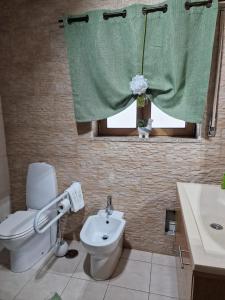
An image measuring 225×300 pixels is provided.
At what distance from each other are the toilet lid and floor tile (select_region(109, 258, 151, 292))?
2.46 feet

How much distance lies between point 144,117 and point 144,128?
125 mm

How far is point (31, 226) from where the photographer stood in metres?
1.67

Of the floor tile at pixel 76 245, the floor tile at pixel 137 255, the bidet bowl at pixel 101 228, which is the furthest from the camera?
the floor tile at pixel 76 245

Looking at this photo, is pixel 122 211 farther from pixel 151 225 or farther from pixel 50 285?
pixel 50 285

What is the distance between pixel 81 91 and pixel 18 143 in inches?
32.6

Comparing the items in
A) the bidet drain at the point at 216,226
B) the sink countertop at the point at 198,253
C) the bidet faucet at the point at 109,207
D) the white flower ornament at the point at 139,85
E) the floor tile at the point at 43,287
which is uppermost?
the white flower ornament at the point at 139,85

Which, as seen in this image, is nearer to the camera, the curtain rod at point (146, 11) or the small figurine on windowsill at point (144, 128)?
the curtain rod at point (146, 11)

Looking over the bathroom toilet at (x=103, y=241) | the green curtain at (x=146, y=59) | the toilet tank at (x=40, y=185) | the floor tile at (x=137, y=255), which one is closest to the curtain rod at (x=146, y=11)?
the green curtain at (x=146, y=59)

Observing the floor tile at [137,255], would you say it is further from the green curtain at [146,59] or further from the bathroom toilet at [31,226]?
the green curtain at [146,59]

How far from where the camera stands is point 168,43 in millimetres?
1506

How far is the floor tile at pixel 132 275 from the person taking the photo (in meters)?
1.57

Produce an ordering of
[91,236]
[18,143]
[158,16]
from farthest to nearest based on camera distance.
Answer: [18,143]
[91,236]
[158,16]

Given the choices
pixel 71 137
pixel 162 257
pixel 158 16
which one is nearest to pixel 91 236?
pixel 162 257

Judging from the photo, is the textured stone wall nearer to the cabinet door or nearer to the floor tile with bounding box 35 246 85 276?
the floor tile with bounding box 35 246 85 276
